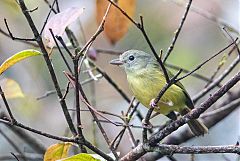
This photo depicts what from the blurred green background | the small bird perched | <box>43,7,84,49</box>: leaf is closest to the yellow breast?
the small bird perched

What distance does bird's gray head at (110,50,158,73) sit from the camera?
259cm

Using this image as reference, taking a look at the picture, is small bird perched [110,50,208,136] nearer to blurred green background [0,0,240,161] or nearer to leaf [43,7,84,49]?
leaf [43,7,84,49]

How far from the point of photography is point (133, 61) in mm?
2631

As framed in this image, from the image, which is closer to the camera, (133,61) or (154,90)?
(154,90)

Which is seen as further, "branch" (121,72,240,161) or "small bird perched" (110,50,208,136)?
"small bird perched" (110,50,208,136)

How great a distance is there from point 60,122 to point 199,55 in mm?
1265

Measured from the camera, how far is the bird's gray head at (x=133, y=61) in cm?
259

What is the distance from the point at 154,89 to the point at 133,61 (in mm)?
283

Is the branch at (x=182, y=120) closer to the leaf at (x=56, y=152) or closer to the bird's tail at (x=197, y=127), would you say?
the leaf at (x=56, y=152)

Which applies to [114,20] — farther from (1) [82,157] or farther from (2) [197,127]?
(1) [82,157]

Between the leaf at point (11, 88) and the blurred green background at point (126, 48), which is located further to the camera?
the blurred green background at point (126, 48)

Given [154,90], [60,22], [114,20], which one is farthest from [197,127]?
[60,22]

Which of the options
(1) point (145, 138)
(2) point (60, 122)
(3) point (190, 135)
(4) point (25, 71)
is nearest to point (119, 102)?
(2) point (60, 122)

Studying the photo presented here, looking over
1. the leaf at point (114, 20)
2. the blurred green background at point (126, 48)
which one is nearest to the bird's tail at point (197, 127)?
the leaf at point (114, 20)
